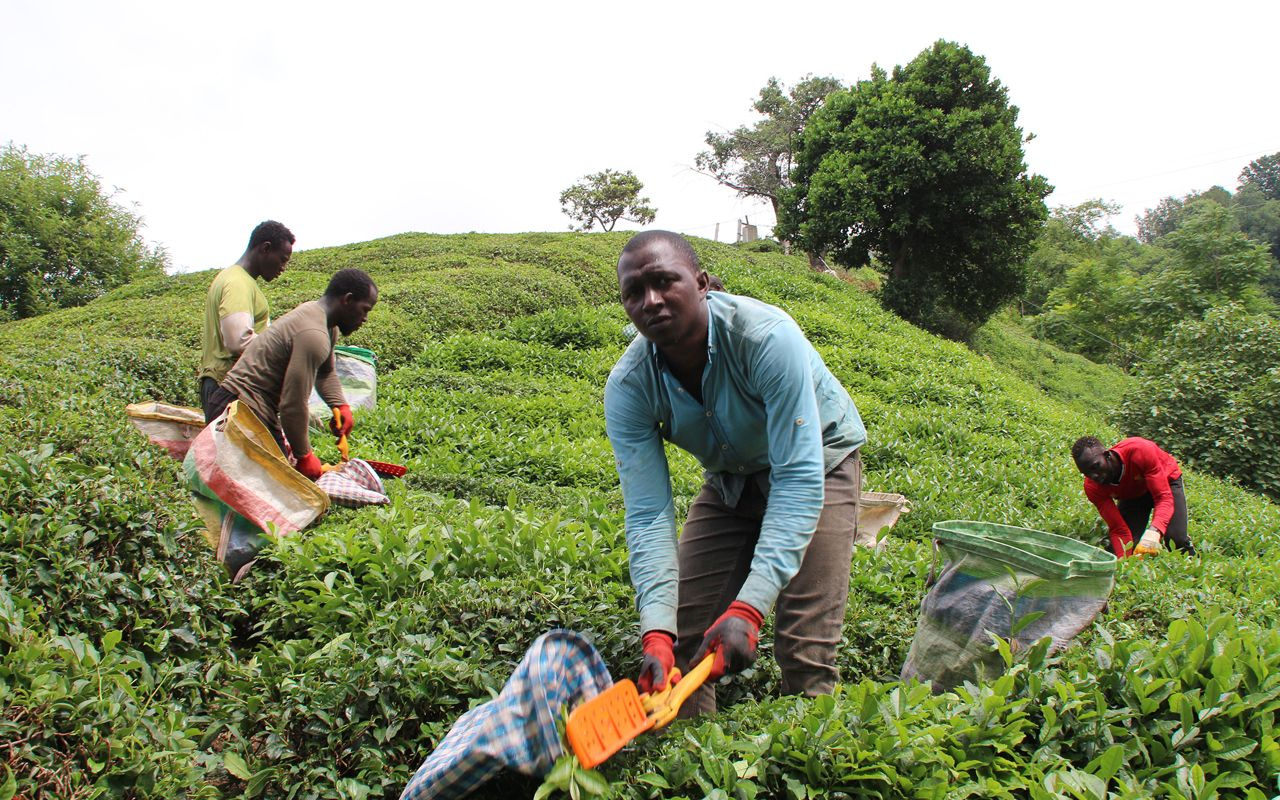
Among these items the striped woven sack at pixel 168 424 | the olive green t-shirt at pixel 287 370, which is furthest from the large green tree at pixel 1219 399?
the striped woven sack at pixel 168 424

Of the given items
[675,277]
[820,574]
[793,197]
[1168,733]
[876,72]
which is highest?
[876,72]

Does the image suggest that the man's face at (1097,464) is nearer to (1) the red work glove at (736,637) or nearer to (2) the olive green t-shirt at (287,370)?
(1) the red work glove at (736,637)

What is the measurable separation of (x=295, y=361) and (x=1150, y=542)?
212 inches

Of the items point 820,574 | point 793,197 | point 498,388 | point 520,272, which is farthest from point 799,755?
point 793,197

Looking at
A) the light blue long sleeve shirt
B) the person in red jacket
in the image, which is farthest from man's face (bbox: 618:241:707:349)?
the person in red jacket

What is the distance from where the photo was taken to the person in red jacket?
18.8ft

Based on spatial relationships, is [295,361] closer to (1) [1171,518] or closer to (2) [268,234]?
(2) [268,234]

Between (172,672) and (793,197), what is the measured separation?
2014 centimetres

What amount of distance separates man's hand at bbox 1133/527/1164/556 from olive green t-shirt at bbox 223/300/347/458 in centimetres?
506

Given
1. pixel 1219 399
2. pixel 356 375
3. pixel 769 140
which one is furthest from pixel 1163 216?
pixel 356 375

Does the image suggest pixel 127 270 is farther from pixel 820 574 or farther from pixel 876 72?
pixel 820 574

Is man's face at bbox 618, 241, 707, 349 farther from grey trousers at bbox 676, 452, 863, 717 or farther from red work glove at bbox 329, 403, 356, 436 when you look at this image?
red work glove at bbox 329, 403, 356, 436

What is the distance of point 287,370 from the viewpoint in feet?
12.9

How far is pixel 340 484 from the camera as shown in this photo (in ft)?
15.2
